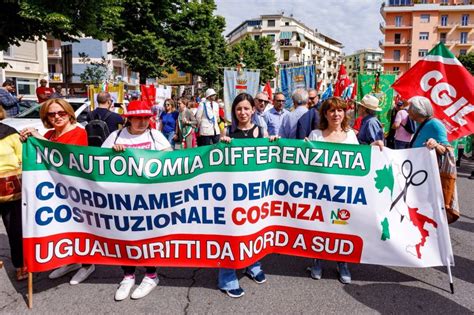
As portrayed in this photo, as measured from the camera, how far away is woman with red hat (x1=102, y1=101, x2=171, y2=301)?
11.1ft

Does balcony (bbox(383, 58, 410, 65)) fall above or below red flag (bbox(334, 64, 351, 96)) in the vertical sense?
above

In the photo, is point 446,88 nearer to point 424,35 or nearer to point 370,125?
point 370,125

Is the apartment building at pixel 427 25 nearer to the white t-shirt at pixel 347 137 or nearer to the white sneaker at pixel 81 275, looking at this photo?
the white t-shirt at pixel 347 137

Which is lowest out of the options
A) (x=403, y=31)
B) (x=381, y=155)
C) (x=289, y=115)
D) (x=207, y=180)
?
(x=207, y=180)

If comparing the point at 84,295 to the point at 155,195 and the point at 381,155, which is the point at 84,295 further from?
the point at 381,155

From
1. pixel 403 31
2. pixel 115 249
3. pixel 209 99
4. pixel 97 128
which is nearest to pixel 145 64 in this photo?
pixel 209 99

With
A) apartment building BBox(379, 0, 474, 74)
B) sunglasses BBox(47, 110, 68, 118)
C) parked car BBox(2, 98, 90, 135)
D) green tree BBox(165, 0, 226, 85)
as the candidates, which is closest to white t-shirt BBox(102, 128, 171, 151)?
sunglasses BBox(47, 110, 68, 118)

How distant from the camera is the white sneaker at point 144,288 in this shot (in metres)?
3.36

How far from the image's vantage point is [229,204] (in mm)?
3320

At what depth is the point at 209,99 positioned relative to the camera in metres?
9.53

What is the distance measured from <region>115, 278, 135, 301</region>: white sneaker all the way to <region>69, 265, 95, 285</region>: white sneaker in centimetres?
50

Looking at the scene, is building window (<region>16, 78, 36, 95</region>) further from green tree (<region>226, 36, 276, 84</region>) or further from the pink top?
green tree (<region>226, 36, 276, 84</region>)

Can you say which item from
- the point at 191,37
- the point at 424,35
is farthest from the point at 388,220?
the point at 424,35

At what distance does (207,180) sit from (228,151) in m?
0.32
